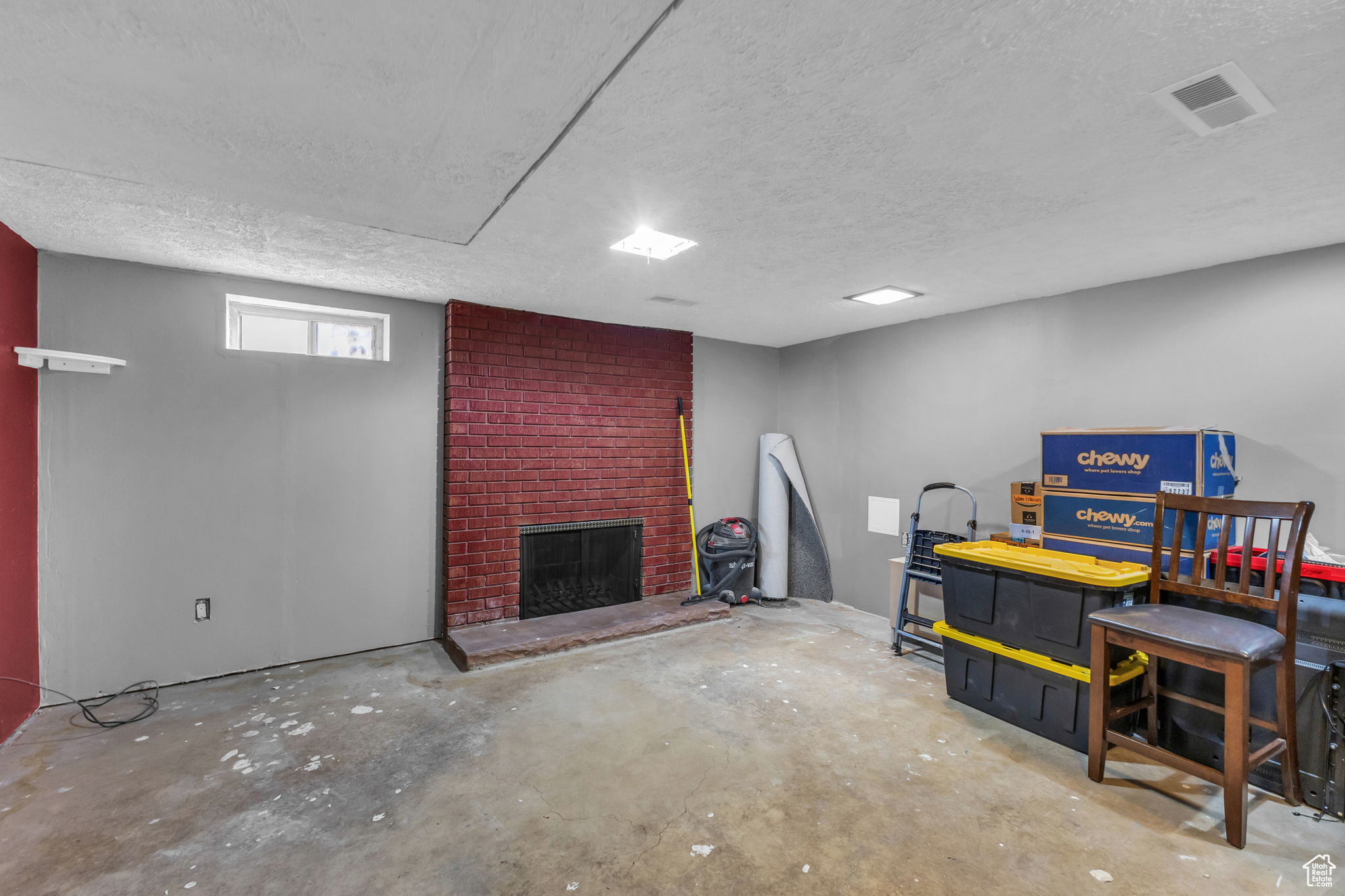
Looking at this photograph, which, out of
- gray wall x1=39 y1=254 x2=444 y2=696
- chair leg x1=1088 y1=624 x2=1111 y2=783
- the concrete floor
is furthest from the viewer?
gray wall x1=39 y1=254 x2=444 y2=696

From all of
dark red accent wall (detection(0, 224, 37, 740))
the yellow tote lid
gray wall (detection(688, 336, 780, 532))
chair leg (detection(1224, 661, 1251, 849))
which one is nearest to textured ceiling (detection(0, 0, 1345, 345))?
dark red accent wall (detection(0, 224, 37, 740))

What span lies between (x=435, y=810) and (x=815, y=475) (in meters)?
4.04

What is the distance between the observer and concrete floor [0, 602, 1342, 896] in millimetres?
1871

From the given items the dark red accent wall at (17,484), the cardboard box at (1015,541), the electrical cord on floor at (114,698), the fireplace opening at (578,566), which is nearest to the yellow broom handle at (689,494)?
the fireplace opening at (578,566)

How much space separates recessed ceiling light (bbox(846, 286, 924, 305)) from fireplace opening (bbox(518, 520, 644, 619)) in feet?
8.18

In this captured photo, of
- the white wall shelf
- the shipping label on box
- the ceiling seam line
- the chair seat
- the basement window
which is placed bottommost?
the chair seat

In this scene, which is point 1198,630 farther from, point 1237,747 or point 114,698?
point 114,698

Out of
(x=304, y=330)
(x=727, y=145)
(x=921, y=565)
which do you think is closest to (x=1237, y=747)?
(x=921, y=565)

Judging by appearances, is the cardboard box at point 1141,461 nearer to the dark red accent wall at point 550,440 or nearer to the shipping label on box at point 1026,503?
the shipping label on box at point 1026,503

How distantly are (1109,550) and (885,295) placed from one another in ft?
6.39

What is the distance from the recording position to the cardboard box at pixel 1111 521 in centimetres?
267

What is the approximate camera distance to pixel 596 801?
7.43ft

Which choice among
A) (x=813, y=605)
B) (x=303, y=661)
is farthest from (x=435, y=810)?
(x=813, y=605)

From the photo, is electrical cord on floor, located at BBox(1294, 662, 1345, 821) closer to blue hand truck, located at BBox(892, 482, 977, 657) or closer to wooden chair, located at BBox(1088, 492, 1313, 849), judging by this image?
wooden chair, located at BBox(1088, 492, 1313, 849)
